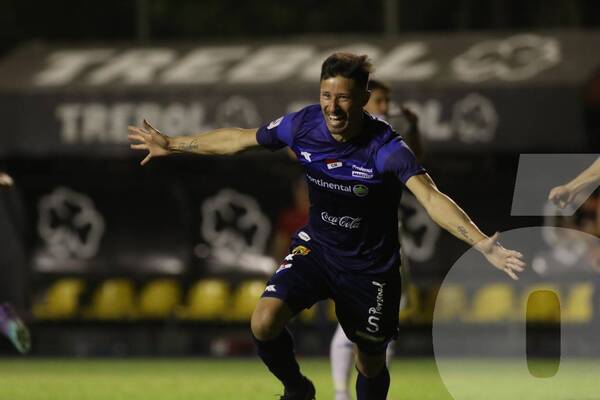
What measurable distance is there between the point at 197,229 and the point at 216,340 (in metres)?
2.07

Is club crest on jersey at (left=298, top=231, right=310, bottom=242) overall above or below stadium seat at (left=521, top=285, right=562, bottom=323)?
above

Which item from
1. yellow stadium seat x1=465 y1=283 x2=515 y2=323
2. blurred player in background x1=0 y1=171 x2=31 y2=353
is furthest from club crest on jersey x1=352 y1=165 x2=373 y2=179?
yellow stadium seat x1=465 y1=283 x2=515 y2=323

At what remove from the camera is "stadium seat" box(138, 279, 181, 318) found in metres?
23.0

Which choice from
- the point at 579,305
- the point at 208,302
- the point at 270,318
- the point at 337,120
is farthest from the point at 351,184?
the point at 208,302

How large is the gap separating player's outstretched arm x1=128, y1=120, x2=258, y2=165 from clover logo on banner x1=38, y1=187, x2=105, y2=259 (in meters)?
13.9

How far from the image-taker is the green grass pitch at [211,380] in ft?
45.9

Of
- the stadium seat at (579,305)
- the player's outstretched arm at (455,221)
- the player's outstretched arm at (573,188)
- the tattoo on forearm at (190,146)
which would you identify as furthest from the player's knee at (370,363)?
the stadium seat at (579,305)

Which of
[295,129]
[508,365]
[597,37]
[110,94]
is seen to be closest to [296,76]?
[110,94]

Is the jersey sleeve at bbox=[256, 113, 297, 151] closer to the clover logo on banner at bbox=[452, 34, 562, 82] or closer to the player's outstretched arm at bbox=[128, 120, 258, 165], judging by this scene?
the player's outstretched arm at bbox=[128, 120, 258, 165]

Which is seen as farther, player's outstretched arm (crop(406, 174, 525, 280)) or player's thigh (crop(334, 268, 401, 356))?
player's thigh (crop(334, 268, 401, 356))

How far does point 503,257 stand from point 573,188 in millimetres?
1794

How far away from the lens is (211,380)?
16.4 meters

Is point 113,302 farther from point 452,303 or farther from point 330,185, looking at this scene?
point 330,185

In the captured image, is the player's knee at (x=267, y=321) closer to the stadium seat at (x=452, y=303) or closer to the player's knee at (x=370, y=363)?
the player's knee at (x=370, y=363)
